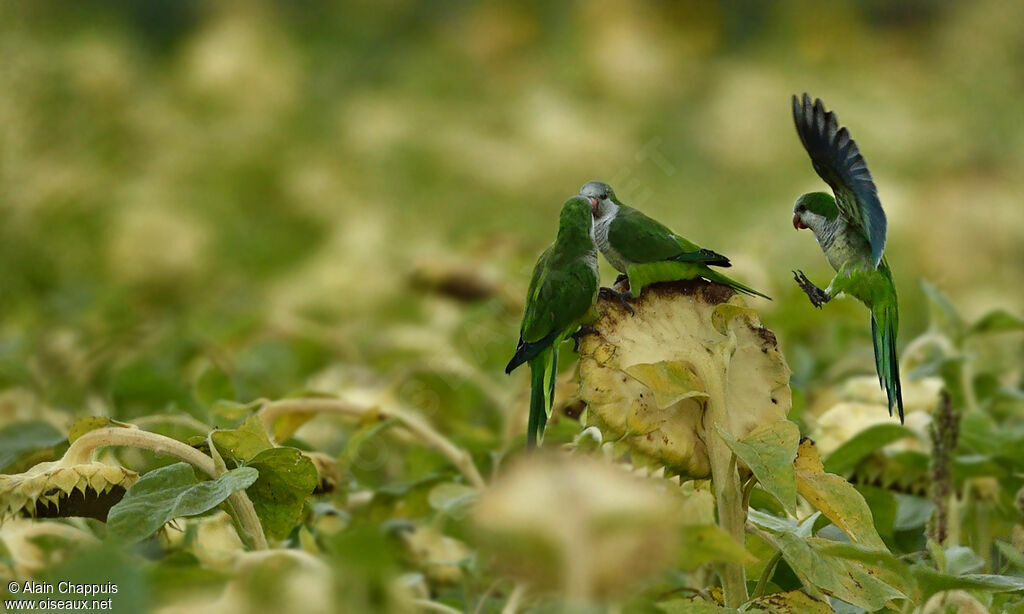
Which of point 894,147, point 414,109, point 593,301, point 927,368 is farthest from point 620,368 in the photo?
point 414,109

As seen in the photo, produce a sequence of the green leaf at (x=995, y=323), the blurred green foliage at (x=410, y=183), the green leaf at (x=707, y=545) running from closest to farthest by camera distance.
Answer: the green leaf at (x=707, y=545) → the green leaf at (x=995, y=323) → the blurred green foliage at (x=410, y=183)

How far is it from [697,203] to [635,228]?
3.53 ft

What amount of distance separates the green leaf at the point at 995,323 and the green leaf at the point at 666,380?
11.6 inches

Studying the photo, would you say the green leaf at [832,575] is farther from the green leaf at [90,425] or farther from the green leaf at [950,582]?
the green leaf at [90,425]

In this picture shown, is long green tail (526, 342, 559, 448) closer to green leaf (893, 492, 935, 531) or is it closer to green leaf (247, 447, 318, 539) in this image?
green leaf (247, 447, 318, 539)

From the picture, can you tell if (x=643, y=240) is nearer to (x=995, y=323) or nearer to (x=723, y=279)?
(x=723, y=279)

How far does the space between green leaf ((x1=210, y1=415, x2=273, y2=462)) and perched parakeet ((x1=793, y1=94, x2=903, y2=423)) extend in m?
0.14

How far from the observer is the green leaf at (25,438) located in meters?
0.40

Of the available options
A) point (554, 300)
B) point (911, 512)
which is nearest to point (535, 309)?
point (554, 300)

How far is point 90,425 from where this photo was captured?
0.31 meters

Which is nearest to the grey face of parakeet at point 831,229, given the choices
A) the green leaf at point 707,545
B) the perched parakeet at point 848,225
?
the perched parakeet at point 848,225

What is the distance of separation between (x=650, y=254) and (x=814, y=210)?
0.05 m

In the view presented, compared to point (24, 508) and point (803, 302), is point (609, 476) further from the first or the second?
point (803, 302)

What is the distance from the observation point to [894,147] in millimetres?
1684
